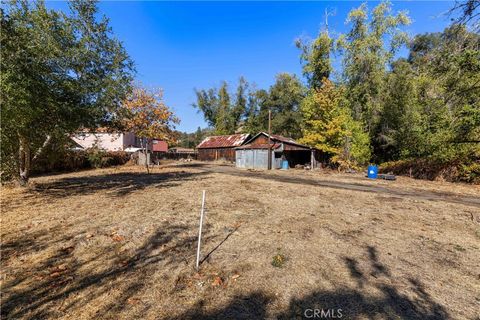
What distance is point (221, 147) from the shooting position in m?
44.0

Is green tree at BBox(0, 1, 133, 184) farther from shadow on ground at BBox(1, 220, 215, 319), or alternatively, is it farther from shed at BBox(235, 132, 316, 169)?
shed at BBox(235, 132, 316, 169)

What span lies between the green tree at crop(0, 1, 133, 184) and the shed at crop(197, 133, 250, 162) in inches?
1181

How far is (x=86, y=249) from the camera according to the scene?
530 cm

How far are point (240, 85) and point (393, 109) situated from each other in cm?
3227

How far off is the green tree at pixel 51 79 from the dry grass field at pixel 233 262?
A: 108 inches

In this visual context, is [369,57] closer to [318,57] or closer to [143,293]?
[318,57]

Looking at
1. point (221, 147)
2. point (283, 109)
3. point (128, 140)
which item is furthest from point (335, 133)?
point (128, 140)

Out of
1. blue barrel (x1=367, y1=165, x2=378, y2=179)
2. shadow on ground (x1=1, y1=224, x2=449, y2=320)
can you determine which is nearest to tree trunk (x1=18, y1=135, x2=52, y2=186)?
shadow on ground (x1=1, y1=224, x2=449, y2=320)

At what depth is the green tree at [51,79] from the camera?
7.94 m

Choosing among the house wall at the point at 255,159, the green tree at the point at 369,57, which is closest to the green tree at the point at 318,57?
the green tree at the point at 369,57

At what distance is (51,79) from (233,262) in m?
9.62

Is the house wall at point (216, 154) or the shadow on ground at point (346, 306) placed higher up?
the house wall at point (216, 154)

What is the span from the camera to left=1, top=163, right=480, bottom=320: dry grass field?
3639 millimetres

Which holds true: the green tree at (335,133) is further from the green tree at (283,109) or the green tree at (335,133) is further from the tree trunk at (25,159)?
the tree trunk at (25,159)
